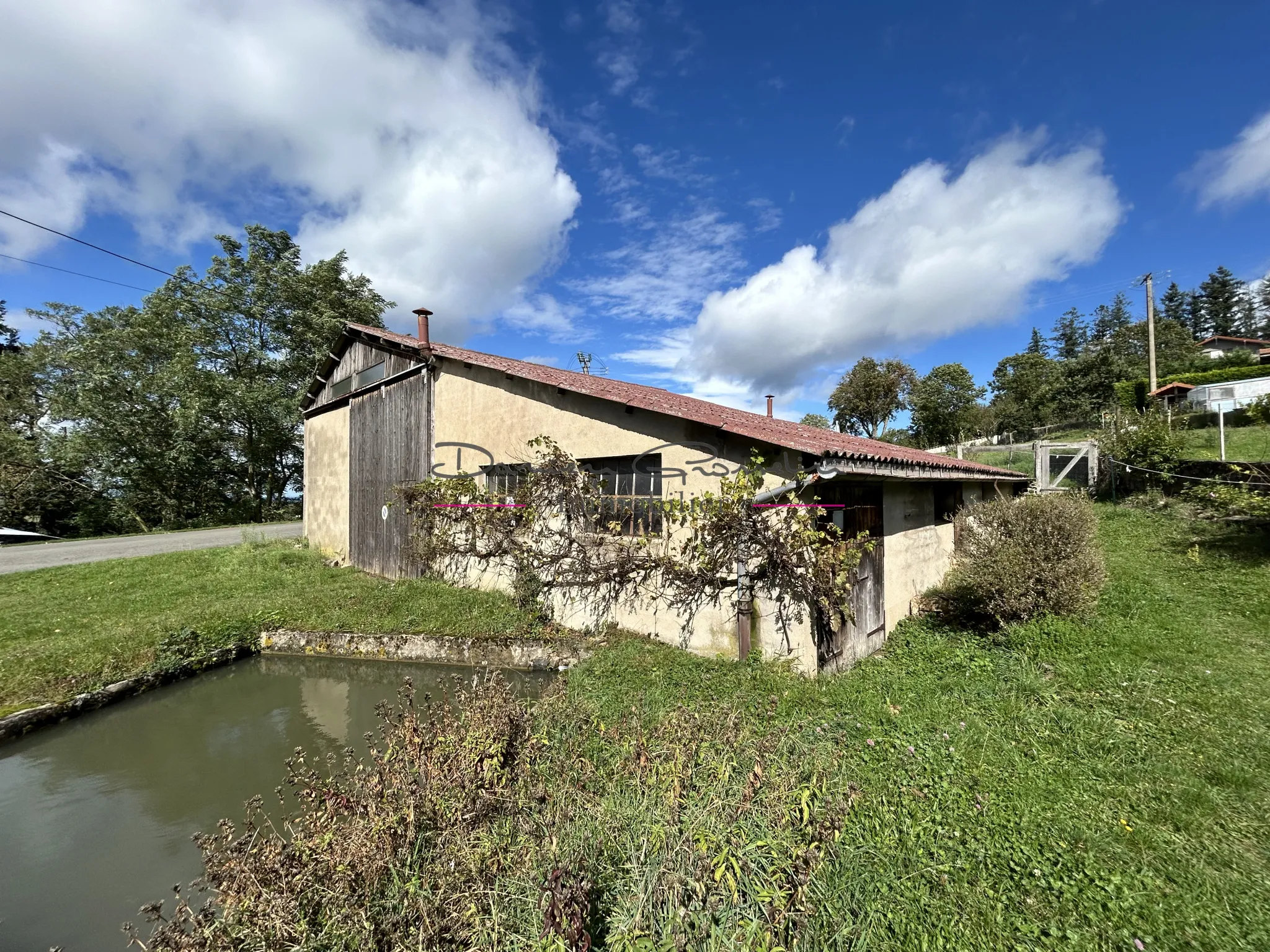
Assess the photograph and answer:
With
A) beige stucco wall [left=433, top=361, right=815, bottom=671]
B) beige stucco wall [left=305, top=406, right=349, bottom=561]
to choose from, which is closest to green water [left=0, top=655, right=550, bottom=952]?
beige stucco wall [left=433, top=361, right=815, bottom=671]

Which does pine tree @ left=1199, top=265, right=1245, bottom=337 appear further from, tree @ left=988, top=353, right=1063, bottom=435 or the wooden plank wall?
the wooden plank wall

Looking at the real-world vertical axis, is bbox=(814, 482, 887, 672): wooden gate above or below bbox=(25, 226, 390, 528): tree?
below

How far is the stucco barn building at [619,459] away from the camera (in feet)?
20.4

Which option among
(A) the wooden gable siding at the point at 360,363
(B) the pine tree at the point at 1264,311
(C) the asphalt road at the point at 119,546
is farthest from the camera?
(B) the pine tree at the point at 1264,311

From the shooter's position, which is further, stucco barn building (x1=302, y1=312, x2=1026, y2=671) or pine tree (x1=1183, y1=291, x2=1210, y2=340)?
pine tree (x1=1183, y1=291, x2=1210, y2=340)

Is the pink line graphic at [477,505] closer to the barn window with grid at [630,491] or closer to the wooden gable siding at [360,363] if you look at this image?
the barn window with grid at [630,491]

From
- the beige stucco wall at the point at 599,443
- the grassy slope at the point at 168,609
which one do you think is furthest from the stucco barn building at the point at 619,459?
the grassy slope at the point at 168,609

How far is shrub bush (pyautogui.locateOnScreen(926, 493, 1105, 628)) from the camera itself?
21.3ft

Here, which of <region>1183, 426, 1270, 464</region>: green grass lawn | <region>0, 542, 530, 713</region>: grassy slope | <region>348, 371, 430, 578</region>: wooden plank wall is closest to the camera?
<region>0, 542, 530, 713</region>: grassy slope

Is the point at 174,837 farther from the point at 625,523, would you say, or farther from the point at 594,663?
the point at 625,523

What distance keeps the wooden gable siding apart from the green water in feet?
20.3

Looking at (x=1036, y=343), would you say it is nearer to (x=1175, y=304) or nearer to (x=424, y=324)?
(x=1175, y=304)

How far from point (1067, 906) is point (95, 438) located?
99.5 feet

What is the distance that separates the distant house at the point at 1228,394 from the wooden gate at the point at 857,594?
62.0ft
